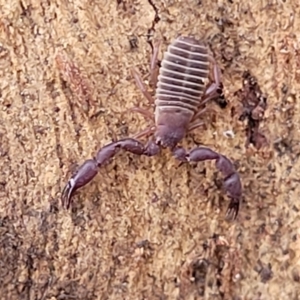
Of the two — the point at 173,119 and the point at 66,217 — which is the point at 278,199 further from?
the point at 66,217

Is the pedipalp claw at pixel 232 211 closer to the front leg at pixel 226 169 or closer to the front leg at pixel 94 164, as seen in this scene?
the front leg at pixel 226 169

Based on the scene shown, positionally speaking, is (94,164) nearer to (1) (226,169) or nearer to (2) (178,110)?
(2) (178,110)

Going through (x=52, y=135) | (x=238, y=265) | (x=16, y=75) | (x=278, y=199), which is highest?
(x=16, y=75)

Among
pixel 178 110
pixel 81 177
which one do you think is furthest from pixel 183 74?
pixel 81 177

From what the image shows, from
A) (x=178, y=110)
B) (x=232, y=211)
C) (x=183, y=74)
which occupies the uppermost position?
(x=183, y=74)

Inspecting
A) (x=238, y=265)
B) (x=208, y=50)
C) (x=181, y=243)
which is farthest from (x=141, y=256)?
(x=208, y=50)

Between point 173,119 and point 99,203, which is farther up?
point 173,119
